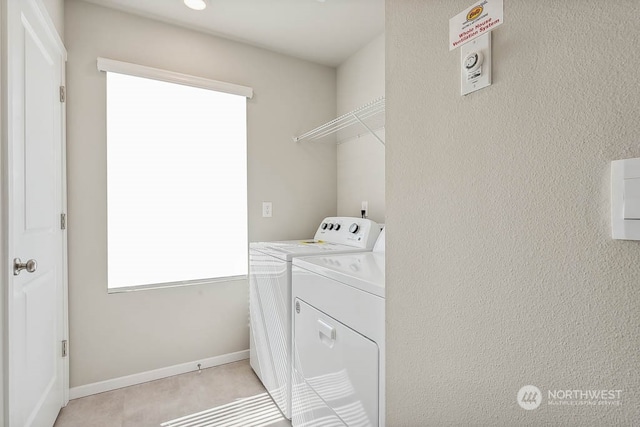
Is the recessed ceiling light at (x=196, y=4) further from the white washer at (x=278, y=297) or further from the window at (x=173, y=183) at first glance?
the white washer at (x=278, y=297)

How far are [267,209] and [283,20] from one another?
135 centimetres

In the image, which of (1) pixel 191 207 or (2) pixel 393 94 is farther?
(1) pixel 191 207

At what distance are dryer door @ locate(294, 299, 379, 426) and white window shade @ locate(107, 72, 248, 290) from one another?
41.8 inches

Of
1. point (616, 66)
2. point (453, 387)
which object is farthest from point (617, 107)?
point (453, 387)

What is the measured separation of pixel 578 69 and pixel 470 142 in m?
0.21

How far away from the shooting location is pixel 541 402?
56 cm

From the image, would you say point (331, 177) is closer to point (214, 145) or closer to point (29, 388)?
point (214, 145)

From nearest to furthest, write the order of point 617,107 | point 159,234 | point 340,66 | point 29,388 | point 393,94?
point 617,107, point 393,94, point 29,388, point 159,234, point 340,66

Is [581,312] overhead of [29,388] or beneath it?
overhead

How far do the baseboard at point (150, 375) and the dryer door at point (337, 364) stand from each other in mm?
992

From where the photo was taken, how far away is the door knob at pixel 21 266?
1124mm

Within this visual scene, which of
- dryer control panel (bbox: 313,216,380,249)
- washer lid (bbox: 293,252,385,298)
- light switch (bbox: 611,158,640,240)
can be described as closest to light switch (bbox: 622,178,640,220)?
light switch (bbox: 611,158,640,240)

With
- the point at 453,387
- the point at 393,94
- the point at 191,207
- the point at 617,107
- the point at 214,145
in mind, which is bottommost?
the point at 453,387

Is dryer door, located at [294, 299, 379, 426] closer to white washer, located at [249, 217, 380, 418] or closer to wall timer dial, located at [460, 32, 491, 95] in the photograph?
white washer, located at [249, 217, 380, 418]
